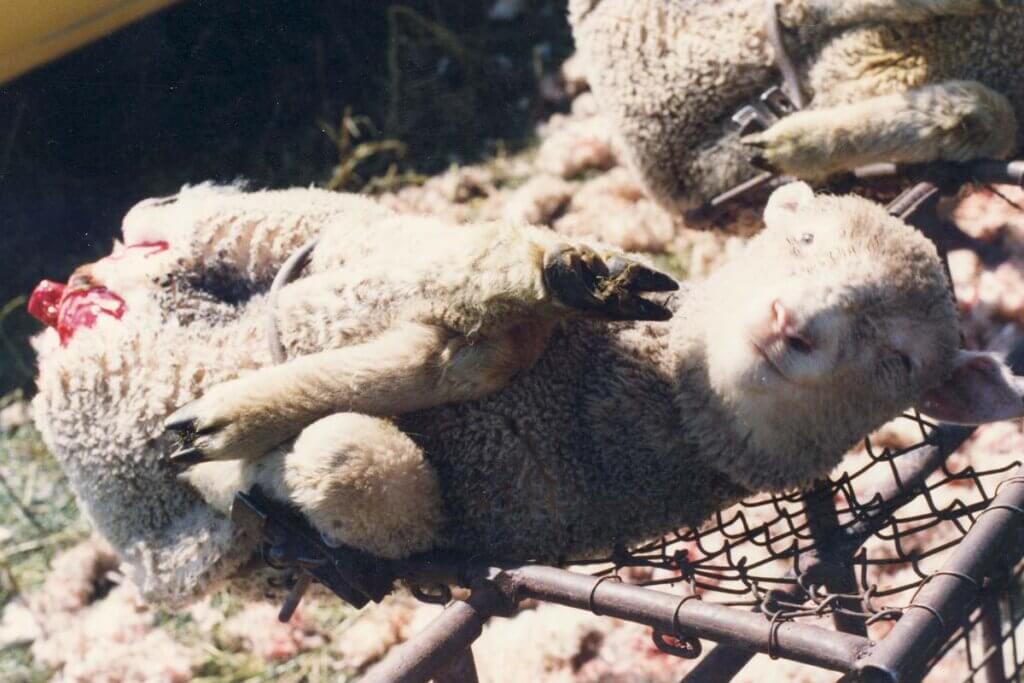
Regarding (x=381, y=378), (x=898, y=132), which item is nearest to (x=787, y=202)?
(x=898, y=132)

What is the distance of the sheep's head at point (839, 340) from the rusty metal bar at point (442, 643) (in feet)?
2.06

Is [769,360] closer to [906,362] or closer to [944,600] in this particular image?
[906,362]

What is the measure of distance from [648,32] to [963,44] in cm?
93

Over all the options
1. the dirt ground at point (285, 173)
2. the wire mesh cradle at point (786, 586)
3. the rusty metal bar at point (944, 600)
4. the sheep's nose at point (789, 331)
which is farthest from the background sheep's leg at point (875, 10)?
the rusty metal bar at point (944, 600)

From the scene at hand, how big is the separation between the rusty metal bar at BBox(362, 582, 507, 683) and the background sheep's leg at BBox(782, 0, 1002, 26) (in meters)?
1.98

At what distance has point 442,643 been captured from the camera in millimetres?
2016

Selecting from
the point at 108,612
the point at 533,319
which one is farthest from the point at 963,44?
the point at 108,612

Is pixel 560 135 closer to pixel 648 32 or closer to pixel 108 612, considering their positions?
pixel 648 32

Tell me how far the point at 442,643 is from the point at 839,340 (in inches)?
36.6

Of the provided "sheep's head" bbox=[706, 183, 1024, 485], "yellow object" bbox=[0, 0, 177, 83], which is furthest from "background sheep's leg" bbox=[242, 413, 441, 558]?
"yellow object" bbox=[0, 0, 177, 83]

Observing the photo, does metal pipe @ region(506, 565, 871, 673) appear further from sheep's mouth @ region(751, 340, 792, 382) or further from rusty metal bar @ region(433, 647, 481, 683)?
sheep's mouth @ region(751, 340, 792, 382)

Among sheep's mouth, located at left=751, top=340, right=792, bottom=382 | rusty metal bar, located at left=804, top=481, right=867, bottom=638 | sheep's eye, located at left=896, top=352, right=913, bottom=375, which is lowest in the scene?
rusty metal bar, located at left=804, top=481, right=867, bottom=638

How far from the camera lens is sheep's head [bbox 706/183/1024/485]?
221 cm

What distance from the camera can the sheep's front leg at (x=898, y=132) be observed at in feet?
10.1
